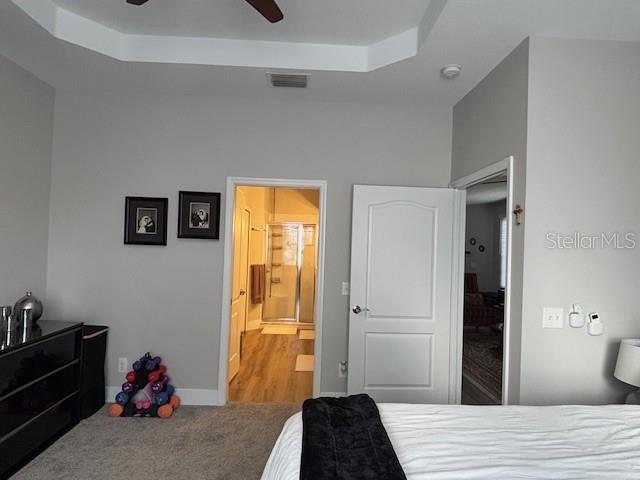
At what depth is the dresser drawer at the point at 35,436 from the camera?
209cm

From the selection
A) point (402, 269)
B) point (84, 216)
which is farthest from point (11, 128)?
point (402, 269)

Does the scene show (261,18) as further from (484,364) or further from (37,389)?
(484,364)

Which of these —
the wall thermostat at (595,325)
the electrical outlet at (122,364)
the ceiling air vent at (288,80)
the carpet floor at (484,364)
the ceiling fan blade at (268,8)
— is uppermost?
the ceiling air vent at (288,80)

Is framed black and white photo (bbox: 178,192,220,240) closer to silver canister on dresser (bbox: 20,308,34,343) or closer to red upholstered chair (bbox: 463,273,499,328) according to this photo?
silver canister on dresser (bbox: 20,308,34,343)

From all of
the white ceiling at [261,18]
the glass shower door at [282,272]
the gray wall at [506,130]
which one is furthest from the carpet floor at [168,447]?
the glass shower door at [282,272]

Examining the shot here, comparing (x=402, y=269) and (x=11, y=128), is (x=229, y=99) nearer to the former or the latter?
(x=11, y=128)

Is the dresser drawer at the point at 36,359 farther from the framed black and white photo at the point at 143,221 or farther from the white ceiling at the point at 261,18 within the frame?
the white ceiling at the point at 261,18

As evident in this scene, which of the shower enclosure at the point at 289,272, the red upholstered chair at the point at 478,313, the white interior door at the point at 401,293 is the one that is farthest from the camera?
the shower enclosure at the point at 289,272

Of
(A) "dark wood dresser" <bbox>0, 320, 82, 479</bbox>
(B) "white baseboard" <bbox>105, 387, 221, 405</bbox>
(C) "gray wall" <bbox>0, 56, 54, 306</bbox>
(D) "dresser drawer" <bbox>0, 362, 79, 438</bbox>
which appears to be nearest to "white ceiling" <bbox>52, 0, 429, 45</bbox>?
(C) "gray wall" <bbox>0, 56, 54, 306</bbox>

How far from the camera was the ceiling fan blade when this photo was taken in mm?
1717

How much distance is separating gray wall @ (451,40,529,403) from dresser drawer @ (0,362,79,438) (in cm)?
290

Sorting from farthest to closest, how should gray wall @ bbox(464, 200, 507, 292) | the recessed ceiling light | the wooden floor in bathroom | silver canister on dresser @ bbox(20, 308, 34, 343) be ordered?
gray wall @ bbox(464, 200, 507, 292)
the wooden floor in bathroom
the recessed ceiling light
silver canister on dresser @ bbox(20, 308, 34, 343)

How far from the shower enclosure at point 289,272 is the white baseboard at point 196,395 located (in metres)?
3.66

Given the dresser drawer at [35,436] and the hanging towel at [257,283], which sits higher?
the hanging towel at [257,283]
